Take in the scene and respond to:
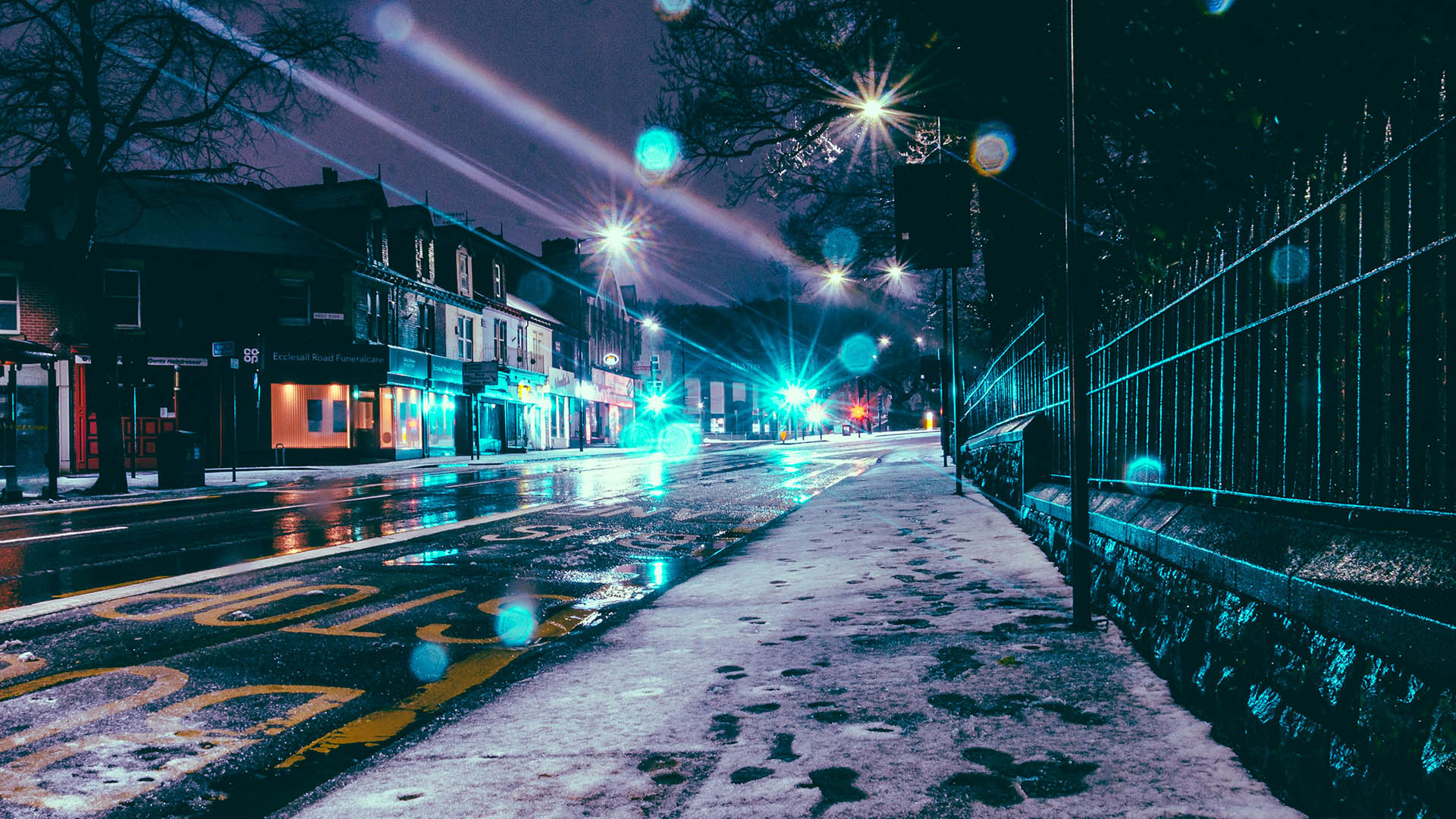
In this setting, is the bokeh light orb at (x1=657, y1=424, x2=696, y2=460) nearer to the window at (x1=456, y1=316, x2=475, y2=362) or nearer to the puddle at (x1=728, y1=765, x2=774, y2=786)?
the window at (x1=456, y1=316, x2=475, y2=362)

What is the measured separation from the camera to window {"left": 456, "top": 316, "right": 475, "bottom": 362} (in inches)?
1547

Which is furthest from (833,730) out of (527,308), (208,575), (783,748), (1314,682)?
(527,308)

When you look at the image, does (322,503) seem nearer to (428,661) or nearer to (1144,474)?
(428,661)

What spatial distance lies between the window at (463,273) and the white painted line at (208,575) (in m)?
30.9

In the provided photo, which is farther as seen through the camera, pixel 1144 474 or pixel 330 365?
pixel 330 365

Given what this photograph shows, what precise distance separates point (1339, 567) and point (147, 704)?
13.5 feet

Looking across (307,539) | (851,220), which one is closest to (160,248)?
(851,220)

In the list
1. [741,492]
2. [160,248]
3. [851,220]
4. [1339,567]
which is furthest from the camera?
[160,248]

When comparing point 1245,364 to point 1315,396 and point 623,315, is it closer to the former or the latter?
point 1315,396

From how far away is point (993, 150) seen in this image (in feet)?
31.5

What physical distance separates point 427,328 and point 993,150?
31.0 metres

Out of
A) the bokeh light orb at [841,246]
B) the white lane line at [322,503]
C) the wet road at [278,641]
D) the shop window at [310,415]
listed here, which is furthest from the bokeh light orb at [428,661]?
the shop window at [310,415]

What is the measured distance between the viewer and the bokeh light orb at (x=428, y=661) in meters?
4.05

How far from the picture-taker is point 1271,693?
7.87ft
